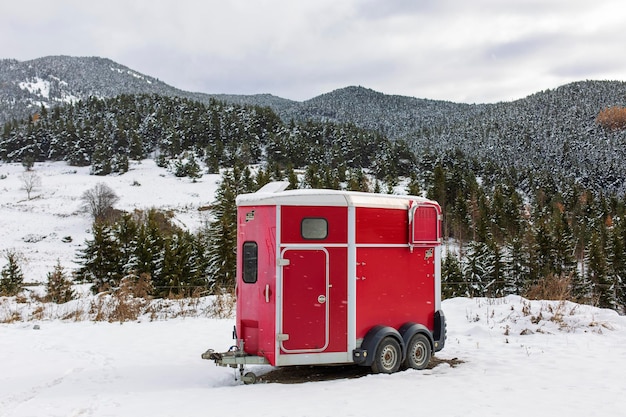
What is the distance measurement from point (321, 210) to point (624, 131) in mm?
199073

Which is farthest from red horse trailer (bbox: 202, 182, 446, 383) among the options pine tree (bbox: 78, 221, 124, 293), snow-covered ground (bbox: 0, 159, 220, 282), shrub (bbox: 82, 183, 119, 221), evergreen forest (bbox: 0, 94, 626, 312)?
shrub (bbox: 82, 183, 119, 221)

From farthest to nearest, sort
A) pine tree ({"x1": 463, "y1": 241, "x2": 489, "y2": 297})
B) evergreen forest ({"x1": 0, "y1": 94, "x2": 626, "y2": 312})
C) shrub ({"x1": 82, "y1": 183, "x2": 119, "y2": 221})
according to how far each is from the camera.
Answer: shrub ({"x1": 82, "y1": 183, "x2": 119, "y2": 221}), pine tree ({"x1": 463, "y1": 241, "x2": 489, "y2": 297}), evergreen forest ({"x1": 0, "y1": 94, "x2": 626, "y2": 312})

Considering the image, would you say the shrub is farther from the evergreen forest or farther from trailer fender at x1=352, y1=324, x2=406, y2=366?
trailer fender at x1=352, y1=324, x2=406, y2=366

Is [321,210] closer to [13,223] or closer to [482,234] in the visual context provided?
[482,234]

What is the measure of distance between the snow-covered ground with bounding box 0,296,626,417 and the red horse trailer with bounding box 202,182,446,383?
Answer: 49cm

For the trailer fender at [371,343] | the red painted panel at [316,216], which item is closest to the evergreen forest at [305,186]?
the trailer fender at [371,343]

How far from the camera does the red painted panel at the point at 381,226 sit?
8.84 metres

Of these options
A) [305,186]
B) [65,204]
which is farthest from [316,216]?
[65,204]

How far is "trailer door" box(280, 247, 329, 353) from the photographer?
8219 mm

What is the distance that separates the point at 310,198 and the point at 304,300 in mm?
1664

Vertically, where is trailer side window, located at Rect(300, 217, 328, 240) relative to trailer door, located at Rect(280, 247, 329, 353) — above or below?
A: above

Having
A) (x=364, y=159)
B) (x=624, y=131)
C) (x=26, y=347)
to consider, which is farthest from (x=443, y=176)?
(x=624, y=131)

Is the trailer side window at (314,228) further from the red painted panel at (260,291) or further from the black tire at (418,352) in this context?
the black tire at (418,352)

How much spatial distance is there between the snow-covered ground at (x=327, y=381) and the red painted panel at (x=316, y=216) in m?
2.27
